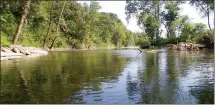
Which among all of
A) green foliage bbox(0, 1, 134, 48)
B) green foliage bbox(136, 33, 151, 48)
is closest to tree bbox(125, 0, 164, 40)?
green foliage bbox(136, 33, 151, 48)

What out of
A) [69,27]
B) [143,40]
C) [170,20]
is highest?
[69,27]

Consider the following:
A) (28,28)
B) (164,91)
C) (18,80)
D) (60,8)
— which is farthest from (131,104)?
(28,28)

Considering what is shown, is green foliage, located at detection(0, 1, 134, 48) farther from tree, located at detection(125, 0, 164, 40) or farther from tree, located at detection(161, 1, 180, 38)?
tree, located at detection(161, 1, 180, 38)

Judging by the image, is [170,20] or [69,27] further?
[69,27]

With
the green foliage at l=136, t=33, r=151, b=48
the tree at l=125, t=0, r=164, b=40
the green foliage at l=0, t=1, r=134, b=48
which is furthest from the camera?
the green foliage at l=136, t=33, r=151, b=48

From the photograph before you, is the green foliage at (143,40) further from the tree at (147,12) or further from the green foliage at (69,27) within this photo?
the green foliage at (69,27)

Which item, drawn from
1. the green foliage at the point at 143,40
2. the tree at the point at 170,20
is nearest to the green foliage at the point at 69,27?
the green foliage at the point at 143,40

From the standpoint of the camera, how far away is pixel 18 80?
10.6 meters

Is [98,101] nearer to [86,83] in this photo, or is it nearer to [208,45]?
[86,83]

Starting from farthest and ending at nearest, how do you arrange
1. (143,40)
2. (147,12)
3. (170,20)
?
1. (143,40)
2. (170,20)
3. (147,12)

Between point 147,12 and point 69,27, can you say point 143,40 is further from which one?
point 147,12

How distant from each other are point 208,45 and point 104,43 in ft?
107

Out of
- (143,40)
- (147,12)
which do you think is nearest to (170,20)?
(147,12)

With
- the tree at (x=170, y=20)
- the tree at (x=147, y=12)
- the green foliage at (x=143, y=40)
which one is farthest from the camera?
the green foliage at (x=143, y=40)
